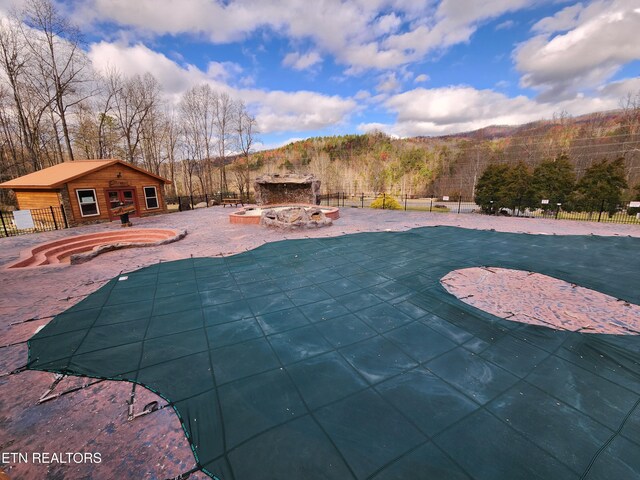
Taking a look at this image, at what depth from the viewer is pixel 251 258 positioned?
321 inches

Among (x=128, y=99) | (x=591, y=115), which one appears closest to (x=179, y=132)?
(x=128, y=99)

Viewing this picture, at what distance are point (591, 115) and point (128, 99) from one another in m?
64.4

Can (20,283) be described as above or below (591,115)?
below

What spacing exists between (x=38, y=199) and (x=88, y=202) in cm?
246

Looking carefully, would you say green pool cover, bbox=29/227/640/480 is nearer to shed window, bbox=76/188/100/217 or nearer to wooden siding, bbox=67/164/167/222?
wooden siding, bbox=67/164/167/222

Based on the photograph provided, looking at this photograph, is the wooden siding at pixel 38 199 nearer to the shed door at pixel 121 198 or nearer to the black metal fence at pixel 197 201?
the shed door at pixel 121 198

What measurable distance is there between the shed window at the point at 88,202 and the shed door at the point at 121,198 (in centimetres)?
65

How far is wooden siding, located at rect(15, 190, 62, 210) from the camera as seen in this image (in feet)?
44.1

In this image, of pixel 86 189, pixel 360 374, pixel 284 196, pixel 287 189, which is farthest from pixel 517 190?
pixel 86 189

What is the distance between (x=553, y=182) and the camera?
16.2 metres

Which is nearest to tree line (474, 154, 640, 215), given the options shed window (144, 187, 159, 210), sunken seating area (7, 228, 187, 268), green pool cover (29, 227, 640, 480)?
green pool cover (29, 227, 640, 480)

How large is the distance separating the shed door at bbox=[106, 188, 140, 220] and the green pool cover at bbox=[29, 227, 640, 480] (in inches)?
479

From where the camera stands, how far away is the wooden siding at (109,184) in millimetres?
13836

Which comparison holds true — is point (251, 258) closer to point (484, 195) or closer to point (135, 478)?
point (135, 478)
